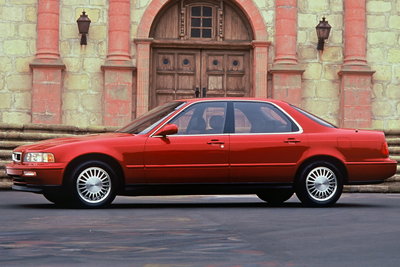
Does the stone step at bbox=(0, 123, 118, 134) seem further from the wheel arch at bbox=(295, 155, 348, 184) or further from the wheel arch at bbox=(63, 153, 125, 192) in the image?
the wheel arch at bbox=(295, 155, 348, 184)

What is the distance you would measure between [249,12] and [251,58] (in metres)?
1.11

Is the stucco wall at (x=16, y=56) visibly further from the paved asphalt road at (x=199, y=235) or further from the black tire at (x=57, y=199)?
the black tire at (x=57, y=199)

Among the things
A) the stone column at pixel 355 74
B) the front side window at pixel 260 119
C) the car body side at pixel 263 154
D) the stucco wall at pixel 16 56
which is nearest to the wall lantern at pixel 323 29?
the stone column at pixel 355 74

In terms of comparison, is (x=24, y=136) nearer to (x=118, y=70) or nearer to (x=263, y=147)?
(x=263, y=147)

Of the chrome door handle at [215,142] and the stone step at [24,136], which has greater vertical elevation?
the stone step at [24,136]

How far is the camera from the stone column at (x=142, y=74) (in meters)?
24.3

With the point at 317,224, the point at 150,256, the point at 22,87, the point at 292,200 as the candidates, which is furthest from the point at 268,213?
the point at 22,87

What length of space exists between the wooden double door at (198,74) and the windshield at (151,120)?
1113 cm

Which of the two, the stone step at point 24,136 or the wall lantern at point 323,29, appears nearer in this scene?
the stone step at point 24,136

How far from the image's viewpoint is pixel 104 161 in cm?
1273

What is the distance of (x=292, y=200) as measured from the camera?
611 inches

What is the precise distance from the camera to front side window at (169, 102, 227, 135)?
13.2 meters

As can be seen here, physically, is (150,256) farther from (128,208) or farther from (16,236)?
(128,208)

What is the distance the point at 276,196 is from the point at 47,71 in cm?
1091
